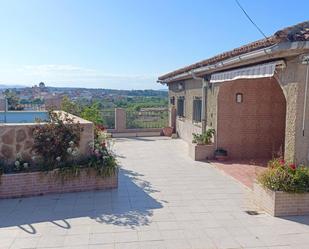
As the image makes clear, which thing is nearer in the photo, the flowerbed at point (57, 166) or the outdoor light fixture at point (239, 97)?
the flowerbed at point (57, 166)

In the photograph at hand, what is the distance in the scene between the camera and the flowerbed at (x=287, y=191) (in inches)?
320

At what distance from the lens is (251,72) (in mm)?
11234

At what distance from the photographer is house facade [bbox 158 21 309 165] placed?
898 centimetres

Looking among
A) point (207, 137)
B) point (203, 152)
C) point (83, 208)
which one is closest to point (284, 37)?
point (83, 208)

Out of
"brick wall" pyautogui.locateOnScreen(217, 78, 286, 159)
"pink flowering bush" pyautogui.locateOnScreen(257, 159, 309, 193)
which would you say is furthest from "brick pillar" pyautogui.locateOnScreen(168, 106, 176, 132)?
"pink flowering bush" pyautogui.locateOnScreen(257, 159, 309, 193)

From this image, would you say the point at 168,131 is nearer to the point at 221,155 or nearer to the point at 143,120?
the point at 143,120

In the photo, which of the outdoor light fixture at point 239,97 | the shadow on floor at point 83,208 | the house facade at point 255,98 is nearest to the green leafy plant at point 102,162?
the shadow on floor at point 83,208

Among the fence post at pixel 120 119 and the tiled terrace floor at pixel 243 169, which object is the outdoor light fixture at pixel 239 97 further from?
the fence post at pixel 120 119

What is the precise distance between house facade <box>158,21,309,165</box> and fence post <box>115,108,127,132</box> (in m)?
5.02

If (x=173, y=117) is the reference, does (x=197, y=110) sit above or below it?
above

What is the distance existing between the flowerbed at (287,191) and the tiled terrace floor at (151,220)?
0.90 feet

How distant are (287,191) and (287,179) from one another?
0.31m

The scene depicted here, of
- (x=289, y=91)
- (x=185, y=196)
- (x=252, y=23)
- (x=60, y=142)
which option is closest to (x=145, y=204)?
(x=185, y=196)

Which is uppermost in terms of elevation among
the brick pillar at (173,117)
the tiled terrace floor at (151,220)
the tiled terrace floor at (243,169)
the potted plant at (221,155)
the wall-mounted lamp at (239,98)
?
the wall-mounted lamp at (239,98)
